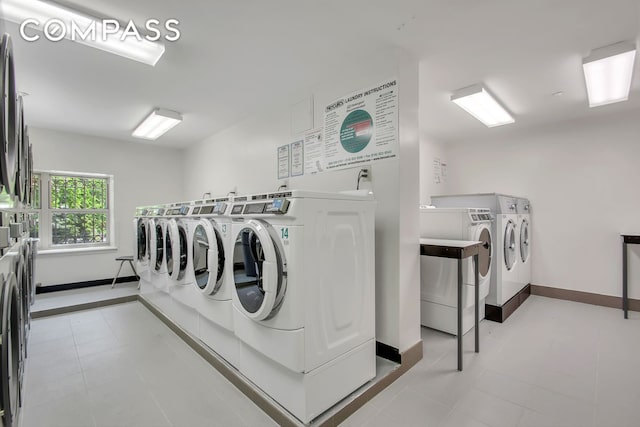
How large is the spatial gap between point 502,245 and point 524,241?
1.01 meters

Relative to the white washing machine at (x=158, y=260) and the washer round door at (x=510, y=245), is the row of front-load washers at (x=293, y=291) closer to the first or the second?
the white washing machine at (x=158, y=260)

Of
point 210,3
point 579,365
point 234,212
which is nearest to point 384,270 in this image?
point 234,212

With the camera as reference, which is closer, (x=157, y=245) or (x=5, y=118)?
(x=5, y=118)

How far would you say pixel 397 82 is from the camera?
7.04ft

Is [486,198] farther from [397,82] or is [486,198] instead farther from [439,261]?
[397,82]

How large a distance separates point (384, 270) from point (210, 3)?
2.19 m

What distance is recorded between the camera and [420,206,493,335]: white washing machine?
8.96 feet

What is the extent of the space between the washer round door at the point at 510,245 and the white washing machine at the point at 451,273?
346 mm

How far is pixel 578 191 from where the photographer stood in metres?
3.79

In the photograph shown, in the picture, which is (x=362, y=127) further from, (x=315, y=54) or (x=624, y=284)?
(x=624, y=284)

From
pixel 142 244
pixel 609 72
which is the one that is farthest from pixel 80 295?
pixel 609 72

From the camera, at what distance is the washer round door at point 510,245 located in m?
3.29

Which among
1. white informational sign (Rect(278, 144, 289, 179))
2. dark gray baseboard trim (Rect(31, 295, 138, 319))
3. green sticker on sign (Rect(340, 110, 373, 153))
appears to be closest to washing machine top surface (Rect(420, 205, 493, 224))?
green sticker on sign (Rect(340, 110, 373, 153))

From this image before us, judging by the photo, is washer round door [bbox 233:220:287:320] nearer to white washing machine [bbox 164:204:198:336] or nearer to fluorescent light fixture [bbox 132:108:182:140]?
white washing machine [bbox 164:204:198:336]
